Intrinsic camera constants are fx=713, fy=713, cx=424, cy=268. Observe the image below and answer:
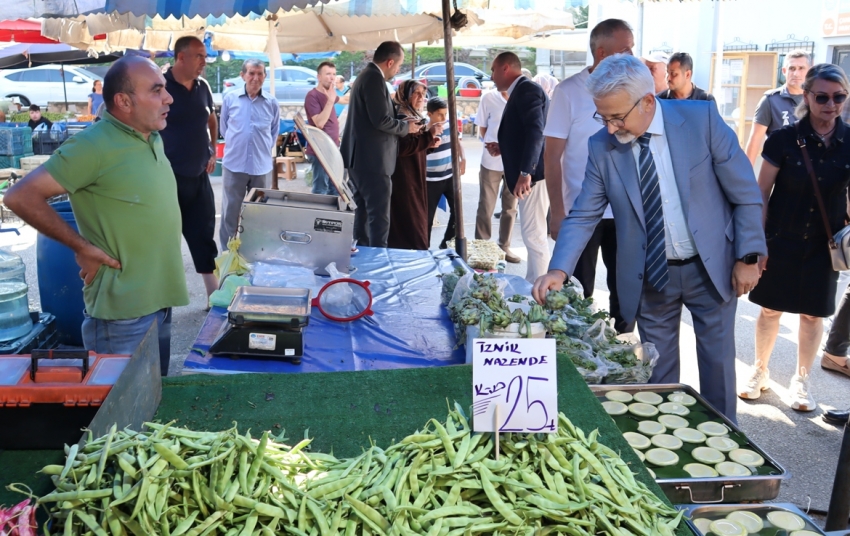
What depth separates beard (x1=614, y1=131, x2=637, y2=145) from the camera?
2.81 metres

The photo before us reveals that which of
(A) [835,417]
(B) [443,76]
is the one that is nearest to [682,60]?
(A) [835,417]

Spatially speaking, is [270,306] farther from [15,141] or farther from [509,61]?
[15,141]

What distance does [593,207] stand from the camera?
2.99 m

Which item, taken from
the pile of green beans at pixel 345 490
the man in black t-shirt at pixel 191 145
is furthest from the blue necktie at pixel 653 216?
the man in black t-shirt at pixel 191 145

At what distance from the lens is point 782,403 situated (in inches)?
164

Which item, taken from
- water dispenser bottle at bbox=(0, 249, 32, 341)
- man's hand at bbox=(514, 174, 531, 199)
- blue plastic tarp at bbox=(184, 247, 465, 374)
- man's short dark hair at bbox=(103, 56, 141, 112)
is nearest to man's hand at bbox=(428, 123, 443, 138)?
man's hand at bbox=(514, 174, 531, 199)

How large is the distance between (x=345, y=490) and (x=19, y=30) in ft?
33.2

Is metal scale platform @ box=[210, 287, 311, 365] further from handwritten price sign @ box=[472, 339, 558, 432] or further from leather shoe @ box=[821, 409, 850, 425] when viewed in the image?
leather shoe @ box=[821, 409, 850, 425]

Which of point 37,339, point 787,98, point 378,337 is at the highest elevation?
point 787,98

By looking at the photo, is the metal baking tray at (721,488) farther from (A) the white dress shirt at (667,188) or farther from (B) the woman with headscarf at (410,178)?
(B) the woman with headscarf at (410,178)

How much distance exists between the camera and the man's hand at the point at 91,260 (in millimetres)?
2781

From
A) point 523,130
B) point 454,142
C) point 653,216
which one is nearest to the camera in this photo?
point 653,216

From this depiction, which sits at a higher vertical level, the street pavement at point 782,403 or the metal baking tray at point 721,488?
the metal baking tray at point 721,488

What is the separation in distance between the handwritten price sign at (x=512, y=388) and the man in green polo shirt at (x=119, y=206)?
6.18ft
